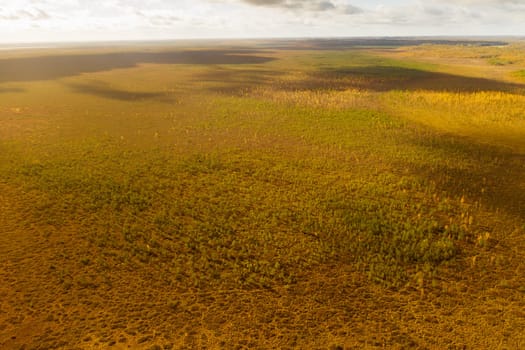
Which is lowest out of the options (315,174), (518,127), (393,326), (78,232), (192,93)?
(393,326)

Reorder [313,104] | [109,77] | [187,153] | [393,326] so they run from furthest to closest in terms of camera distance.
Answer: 1. [109,77]
2. [313,104]
3. [187,153]
4. [393,326]

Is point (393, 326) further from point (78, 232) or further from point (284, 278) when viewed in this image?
point (78, 232)

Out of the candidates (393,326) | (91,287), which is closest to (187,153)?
(91,287)

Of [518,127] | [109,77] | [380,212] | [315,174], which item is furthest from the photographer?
[109,77]

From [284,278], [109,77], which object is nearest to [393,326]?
[284,278]

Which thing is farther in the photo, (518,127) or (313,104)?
(313,104)

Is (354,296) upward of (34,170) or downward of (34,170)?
downward

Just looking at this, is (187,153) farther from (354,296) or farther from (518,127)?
(518,127)
